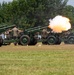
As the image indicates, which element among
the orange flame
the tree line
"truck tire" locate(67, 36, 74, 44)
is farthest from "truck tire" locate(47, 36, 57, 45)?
the tree line

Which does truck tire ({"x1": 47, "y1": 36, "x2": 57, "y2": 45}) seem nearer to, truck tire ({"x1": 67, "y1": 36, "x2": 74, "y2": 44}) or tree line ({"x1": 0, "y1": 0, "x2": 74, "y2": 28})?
truck tire ({"x1": 67, "y1": 36, "x2": 74, "y2": 44})

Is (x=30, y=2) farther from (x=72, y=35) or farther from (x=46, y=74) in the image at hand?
(x=46, y=74)

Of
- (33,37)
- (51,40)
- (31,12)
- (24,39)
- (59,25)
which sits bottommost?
(51,40)

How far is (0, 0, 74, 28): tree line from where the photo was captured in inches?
3184

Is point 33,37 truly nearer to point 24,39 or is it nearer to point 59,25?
point 24,39

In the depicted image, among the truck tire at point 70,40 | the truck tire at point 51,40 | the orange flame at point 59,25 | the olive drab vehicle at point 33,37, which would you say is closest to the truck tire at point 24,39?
the olive drab vehicle at point 33,37

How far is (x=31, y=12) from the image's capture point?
273 feet

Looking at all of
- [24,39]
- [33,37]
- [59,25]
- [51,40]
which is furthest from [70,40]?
[24,39]

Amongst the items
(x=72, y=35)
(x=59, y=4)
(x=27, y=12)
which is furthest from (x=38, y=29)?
(x=59, y=4)

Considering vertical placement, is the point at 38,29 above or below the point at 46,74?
above

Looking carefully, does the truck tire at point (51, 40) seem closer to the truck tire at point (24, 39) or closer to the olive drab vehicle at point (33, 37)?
the olive drab vehicle at point (33, 37)

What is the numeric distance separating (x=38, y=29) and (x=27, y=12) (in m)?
40.1

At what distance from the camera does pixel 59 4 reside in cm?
9050

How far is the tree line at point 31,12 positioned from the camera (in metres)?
80.9
